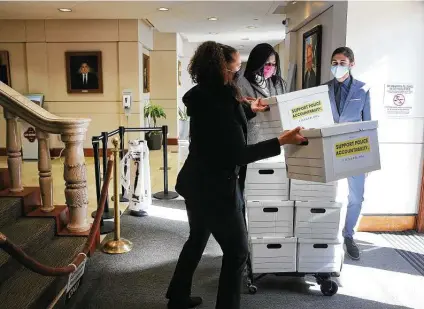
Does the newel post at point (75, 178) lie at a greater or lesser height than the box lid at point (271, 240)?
greater

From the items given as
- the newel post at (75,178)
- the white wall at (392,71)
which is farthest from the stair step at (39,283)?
the white wall at (392,71)

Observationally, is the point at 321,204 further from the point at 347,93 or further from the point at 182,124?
the point at 182,124

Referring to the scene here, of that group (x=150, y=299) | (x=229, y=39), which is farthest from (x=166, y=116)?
(x=150, y=299)

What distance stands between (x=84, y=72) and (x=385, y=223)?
6231 millimetres

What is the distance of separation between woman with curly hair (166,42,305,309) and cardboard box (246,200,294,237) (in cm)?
60

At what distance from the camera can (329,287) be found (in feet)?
8.82

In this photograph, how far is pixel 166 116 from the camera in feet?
32.3

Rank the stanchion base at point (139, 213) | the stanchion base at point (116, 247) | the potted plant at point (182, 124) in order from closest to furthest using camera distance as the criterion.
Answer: the stanchion base at point (116, 247), the stanchion base at point (139, 213), the potted plant at point (182, 124)

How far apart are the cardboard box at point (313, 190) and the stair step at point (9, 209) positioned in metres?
2.01

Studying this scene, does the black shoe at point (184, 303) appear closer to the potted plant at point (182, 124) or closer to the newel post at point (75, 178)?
the newel post at point (75, 178)

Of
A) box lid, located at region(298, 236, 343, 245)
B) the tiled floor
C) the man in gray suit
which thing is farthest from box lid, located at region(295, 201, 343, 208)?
the tiled floor

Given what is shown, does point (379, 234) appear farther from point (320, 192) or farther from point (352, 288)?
point (320, 192)

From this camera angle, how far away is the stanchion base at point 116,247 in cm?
342

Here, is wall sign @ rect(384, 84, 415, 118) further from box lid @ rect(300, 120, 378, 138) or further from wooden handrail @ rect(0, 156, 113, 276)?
wooden handrail @ rect(0, 156, 113, 276)
